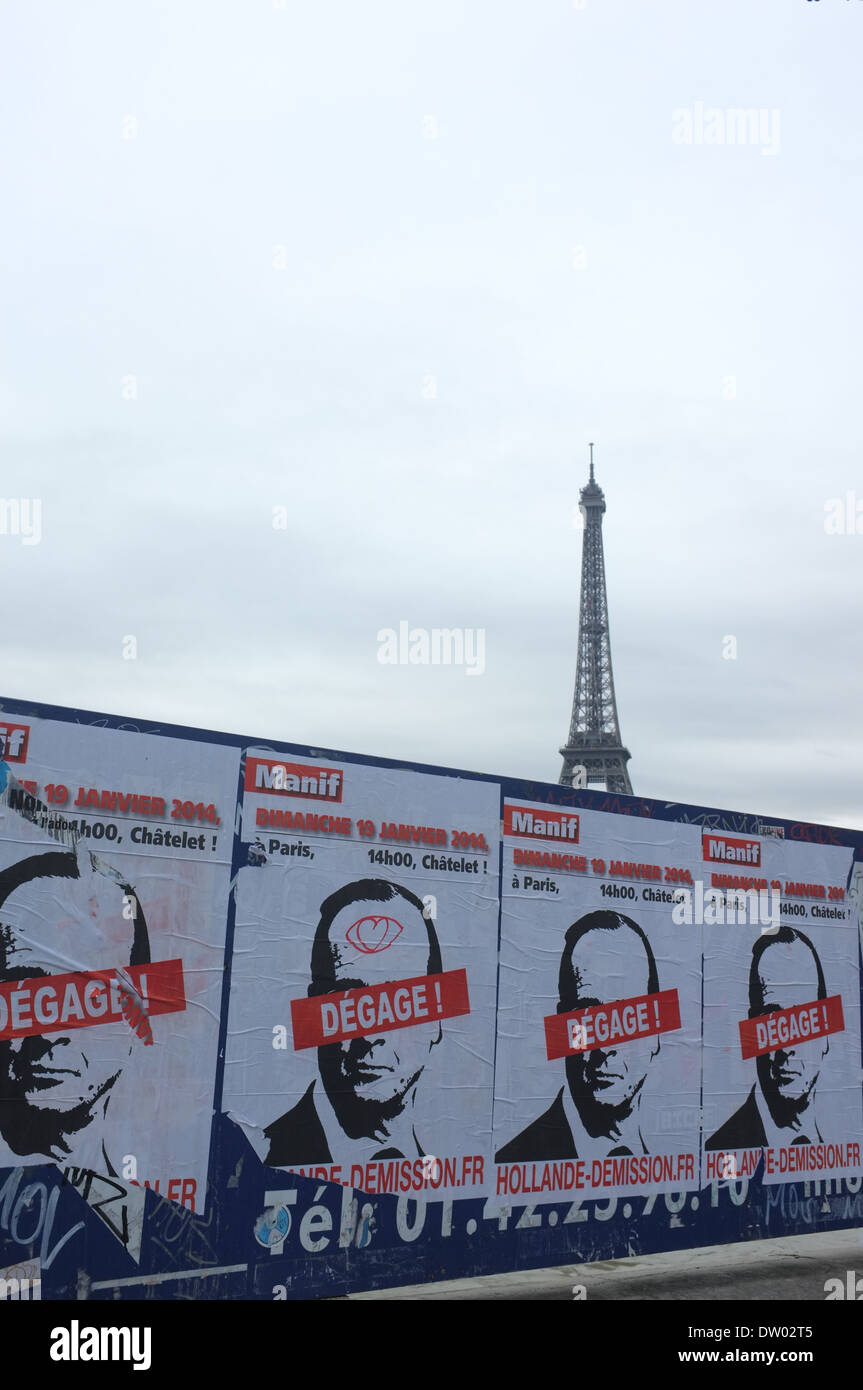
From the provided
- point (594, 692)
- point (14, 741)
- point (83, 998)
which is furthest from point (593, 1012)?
point (594, 692)

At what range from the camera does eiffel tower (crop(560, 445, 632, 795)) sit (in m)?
68.9

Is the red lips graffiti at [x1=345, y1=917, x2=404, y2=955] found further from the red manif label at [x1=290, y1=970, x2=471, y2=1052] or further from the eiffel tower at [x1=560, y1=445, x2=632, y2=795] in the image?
the eiffel tower at [x1=560, y1=445, x2=632, y2=795]

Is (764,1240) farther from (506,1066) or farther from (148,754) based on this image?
(148,754)

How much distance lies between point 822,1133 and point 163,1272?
897 cm

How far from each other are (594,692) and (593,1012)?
194 feet

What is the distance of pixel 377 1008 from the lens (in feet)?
37.6

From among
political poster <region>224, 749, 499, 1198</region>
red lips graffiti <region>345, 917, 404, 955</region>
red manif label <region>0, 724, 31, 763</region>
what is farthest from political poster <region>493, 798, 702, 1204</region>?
red manif label <region>0, 724, 31, 763</region>

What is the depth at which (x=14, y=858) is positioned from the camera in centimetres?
965

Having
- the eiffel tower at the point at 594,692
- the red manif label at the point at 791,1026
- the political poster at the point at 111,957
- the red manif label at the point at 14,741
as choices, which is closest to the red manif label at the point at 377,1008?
the political poster at the point at 111,957

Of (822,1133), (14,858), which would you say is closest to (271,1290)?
(14,858)

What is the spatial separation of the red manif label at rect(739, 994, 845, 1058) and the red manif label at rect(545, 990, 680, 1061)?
1333mm

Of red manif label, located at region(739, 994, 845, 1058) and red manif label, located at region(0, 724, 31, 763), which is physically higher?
red manif label, located at region(0, 724, 31, 763)

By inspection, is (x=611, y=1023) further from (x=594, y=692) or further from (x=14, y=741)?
(x=594, y=692)

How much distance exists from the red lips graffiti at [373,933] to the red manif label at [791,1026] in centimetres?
535
